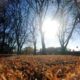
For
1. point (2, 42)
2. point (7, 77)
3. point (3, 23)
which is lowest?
point (7, 77)

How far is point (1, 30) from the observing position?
142ft

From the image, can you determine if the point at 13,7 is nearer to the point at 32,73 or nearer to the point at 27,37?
the point at 27,37

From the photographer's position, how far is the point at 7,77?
8.81 feet

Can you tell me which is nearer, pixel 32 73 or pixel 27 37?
pixel 32 73

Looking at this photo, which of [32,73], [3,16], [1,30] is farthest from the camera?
[1,30]

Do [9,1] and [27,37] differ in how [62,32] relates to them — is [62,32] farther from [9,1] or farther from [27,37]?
[9,1]

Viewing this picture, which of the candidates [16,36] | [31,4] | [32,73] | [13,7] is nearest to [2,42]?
[16,36]

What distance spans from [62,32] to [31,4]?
34.7 feet

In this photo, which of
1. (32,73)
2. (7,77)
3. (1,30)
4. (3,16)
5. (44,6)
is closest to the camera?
(7,77)

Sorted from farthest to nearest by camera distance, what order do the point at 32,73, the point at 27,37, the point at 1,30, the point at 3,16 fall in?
the point at 27,37, the point at 1,30, the point at 3,16, the point at 32,73

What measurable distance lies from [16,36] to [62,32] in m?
7.72

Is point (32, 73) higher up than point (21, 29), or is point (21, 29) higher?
point (21, 29)

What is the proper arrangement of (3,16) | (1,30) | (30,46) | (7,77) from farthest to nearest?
(30,46), (1,30), (3,16), (7,77)

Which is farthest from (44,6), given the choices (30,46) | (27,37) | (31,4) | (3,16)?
(30,46)
